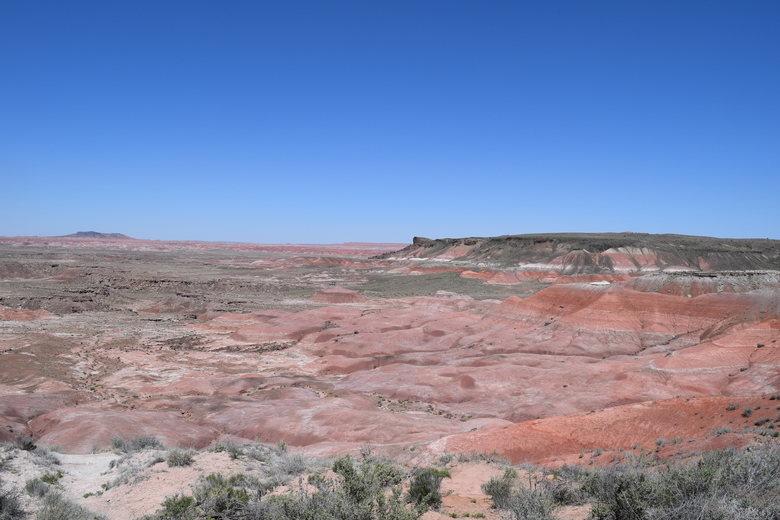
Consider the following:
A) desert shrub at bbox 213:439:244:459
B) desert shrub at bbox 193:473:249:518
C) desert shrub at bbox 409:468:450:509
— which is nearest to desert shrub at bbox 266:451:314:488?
desert shrub at bbox 213:439:244:459

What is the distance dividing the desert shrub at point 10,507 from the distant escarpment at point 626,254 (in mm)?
88532

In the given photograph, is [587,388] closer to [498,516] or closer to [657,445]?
[657,445]

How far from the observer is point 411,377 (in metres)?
31.1

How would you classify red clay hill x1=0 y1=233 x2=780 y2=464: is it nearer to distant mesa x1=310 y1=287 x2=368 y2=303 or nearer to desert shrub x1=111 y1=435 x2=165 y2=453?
distant mesa x1=310 y1=287 x2=368 y2=303

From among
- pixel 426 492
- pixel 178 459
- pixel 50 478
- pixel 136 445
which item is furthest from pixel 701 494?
pixel 136 445

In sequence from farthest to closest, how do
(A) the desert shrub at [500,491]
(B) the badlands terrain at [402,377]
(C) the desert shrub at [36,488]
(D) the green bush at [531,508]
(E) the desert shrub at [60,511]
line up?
(B) the badlands terrain at [402,377], (C) the desert shrub at [36,488], (A) the desert shrub at [500,491], (E) the desert shrub at [60,511], (D) the green bush at [531,508]

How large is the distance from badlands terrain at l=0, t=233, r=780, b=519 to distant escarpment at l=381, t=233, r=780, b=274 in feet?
94.4

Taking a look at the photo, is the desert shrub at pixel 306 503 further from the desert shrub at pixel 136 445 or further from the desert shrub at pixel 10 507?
the desert shrub at pixel 136 445

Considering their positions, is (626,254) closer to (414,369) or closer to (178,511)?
(414,369)

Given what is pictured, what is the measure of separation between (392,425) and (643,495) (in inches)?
543

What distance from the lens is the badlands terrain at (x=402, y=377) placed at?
14719 millimetres

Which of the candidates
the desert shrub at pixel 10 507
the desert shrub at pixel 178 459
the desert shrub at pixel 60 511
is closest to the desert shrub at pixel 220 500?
the desert shrub at pixel 60 511

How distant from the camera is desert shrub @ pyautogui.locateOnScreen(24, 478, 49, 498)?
957cm

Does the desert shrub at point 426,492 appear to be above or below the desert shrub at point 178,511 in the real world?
below
